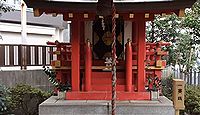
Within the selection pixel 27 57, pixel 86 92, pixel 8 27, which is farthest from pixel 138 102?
pixel 8 27

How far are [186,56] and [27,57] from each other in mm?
6443

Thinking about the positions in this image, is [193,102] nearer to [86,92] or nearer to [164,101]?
[164,101]

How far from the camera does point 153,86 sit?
8750 millimetres

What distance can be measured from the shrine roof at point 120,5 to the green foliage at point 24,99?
390 cm

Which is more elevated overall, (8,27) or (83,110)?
(8,27)

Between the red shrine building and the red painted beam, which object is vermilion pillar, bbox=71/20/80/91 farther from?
the red painted beam

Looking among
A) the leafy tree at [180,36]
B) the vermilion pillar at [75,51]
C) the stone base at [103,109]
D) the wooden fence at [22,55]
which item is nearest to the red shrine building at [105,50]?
the vermilion pillar at [75,51]

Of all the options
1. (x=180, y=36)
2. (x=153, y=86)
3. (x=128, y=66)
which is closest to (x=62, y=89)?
(x=128, y=66)

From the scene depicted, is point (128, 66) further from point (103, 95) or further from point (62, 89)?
point (62, 89)

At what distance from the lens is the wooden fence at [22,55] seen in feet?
42.0

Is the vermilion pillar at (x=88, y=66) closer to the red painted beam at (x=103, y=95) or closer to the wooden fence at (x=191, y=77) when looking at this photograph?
the red painted beam at (x=103, y=95)

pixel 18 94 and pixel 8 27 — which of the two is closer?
pixel 18 94

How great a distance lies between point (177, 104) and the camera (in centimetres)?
843

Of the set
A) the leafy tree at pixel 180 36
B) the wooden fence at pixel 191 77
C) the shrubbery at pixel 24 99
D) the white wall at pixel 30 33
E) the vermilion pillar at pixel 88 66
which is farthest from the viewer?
the white wall at pixel 30 33
